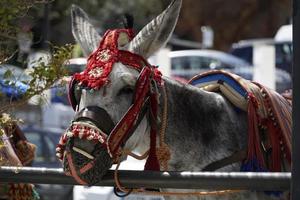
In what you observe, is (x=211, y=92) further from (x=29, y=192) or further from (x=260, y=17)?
→ (x=260, y=17)

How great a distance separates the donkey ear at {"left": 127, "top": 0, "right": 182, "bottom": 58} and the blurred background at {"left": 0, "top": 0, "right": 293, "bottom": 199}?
39cm

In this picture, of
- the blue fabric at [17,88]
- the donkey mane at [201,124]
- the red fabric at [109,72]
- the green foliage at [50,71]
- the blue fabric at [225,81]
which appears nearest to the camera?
the red fabric at [109,72]

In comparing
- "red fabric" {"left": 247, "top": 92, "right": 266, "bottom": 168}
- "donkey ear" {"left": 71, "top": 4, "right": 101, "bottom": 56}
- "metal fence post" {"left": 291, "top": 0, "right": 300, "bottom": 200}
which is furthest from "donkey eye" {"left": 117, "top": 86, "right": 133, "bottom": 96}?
"metal fence post" {"left": 291, "top": 0, "right": 300, "bottom": 200}

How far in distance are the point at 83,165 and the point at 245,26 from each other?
28321 mm

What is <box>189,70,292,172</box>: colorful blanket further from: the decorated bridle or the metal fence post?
the metal fence post

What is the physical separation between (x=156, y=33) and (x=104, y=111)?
0.51m

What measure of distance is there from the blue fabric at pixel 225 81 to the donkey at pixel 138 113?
0.11 meters

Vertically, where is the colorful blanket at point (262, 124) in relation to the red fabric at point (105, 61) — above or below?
below

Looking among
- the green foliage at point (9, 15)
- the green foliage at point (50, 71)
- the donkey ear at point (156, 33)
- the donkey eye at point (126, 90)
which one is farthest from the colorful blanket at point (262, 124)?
the green foliage at point (9, 15)

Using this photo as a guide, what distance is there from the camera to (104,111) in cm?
409

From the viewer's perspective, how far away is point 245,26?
31734 mm

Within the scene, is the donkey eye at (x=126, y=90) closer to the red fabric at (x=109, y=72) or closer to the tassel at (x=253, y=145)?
the red fabric at (x=109, y=72)

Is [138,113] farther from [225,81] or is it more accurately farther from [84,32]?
[225,81]

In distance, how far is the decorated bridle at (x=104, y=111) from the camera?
3973 mm
